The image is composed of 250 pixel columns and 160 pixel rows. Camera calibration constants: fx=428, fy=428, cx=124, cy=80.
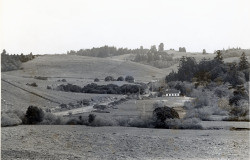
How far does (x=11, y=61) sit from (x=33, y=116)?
44434 mm

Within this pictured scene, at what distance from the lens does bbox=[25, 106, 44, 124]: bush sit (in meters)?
16.5

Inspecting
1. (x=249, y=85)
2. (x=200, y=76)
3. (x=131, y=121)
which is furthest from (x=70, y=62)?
(x=131, y=121)

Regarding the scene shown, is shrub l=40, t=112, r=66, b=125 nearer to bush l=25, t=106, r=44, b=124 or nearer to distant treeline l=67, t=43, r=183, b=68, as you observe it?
bush l=25, t=106, r=44, b=124

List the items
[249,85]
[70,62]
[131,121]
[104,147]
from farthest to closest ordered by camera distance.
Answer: [70,62], [249,85], [131,121], [104,147]

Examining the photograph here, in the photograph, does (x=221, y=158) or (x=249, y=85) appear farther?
(x=249, y=85)

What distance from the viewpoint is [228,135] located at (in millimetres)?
14141

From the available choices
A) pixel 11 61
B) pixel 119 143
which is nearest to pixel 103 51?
pixel 11 61

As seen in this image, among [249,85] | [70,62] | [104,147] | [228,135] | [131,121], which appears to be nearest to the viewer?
[104,147]

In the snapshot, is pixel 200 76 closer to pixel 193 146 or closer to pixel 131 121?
pixel 131 121

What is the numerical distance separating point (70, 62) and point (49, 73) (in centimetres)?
1345

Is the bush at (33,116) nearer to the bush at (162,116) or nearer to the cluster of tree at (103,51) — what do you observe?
the bush at (162,116)

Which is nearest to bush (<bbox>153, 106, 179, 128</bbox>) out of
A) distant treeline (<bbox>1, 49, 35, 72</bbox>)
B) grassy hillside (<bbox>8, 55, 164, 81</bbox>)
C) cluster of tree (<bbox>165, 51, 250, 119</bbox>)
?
cluster of tree (<bbox>165, 51, 250, 119</bbox>)

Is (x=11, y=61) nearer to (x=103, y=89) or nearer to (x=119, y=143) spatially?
(x=103, y=89)

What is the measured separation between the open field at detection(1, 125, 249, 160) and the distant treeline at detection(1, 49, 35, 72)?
4215cm
